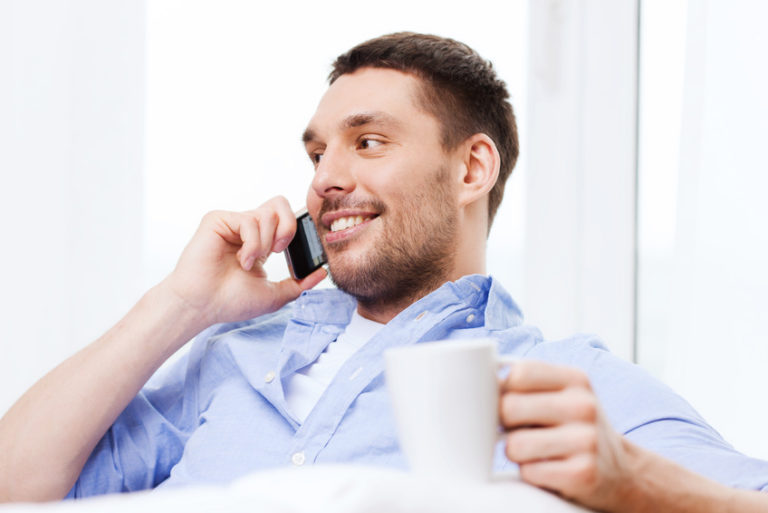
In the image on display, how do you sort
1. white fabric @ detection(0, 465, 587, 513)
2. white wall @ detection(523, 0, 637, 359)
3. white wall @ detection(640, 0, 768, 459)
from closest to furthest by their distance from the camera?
1. white fabric @ detection(0, 465, 587, 513)
2. white wall @ detection(640, 0, 768, 459)
3. white wall @ detection(523, 0, 637, 359)

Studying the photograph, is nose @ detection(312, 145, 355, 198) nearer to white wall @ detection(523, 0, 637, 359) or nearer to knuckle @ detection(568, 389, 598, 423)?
knuckle @ detection(568, 389, 598, 423)

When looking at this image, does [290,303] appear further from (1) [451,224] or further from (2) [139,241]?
(2) [139,241]

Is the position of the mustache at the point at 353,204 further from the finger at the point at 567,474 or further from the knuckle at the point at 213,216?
the finger at the point at 567,474

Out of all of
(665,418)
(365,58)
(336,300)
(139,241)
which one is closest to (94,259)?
(139,241)

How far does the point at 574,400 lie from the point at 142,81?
1.54m

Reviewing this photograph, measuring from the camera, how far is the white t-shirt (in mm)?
1162

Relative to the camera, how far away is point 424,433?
0.54 m

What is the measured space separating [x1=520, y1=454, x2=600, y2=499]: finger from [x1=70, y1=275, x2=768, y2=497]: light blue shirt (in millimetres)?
340

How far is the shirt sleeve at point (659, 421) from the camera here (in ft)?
2.64

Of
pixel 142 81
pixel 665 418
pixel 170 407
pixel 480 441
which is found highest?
pixel 142 81

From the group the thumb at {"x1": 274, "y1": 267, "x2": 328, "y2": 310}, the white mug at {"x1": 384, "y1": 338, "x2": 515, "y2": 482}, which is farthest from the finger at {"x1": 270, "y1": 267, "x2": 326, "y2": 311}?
the white mug at {"x1": 384, "y1": 338, "x2": 515, "y2": 482}

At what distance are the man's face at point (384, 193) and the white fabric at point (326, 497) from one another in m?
0.78

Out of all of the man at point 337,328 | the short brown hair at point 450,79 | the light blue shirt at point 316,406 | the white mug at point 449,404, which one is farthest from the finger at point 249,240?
the white mug at point 449,404

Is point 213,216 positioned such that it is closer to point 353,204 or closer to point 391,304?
point 353,204
